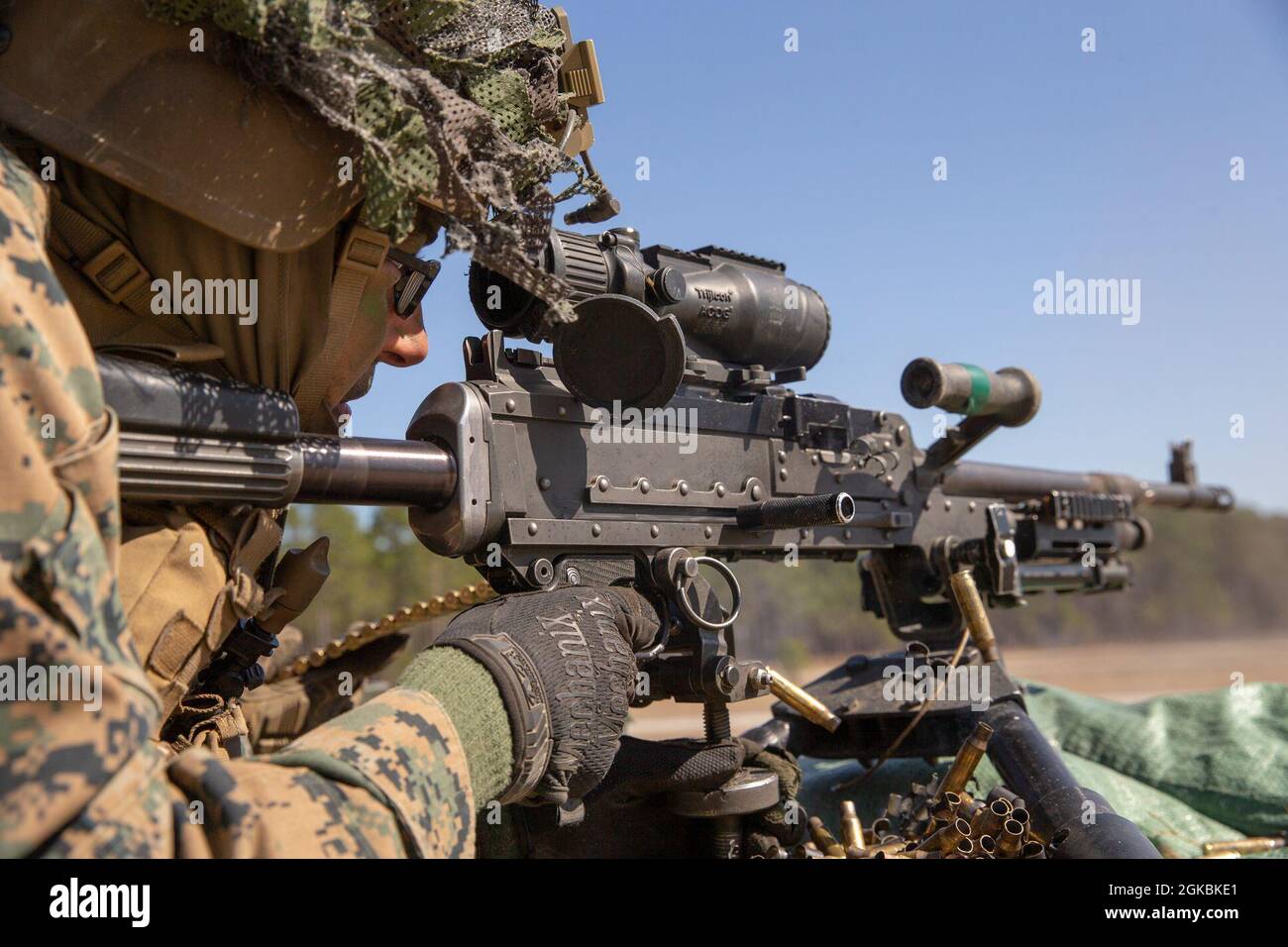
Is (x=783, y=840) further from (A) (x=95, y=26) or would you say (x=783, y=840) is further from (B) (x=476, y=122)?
(A) (x=95, y=26)

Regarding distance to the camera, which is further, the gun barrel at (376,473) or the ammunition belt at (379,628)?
the ammunition belt at (379,628)

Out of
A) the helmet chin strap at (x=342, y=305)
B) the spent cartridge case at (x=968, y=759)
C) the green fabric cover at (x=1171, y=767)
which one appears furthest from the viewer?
the green fabric cover at (x=1171, y=767)

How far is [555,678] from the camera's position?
219cm

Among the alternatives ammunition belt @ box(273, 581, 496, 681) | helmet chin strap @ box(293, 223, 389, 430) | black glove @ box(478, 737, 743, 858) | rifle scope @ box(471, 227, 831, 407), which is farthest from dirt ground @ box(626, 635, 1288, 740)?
helmet chin strap @ box(293, 223, 389, 430)

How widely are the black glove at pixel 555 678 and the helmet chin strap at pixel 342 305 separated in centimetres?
62

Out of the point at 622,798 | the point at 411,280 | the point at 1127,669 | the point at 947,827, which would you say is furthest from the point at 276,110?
the point at 1127,669

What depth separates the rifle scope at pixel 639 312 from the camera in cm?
289

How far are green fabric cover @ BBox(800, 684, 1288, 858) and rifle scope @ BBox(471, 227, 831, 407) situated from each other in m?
1.91

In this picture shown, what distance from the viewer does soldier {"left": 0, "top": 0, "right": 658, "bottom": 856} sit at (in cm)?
136

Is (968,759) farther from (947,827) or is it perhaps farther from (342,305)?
(342,305)

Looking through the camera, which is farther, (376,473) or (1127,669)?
(1127,669)

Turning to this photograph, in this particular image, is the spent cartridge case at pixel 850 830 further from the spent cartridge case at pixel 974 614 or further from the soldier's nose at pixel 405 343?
the soldier's nose at pixel 405 343

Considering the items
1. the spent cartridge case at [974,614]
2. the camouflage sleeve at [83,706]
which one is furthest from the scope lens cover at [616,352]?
the spent cartridge case at [974,614]

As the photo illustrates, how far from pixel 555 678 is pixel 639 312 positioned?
1.16 meters
